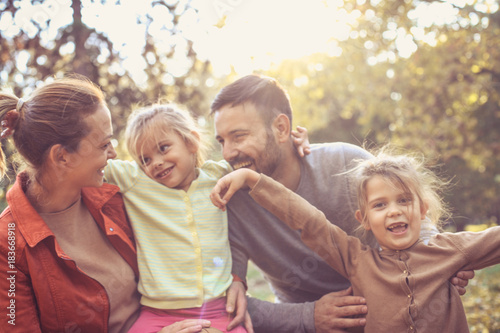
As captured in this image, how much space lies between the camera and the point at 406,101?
793 centimetres

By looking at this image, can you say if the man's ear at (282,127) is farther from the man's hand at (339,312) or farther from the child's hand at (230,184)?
the man's hand at (339,312)

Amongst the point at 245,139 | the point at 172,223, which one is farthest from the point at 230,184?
the point at 245,139

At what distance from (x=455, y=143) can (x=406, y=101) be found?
1.15 metres

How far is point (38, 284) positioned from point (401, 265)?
173 cm

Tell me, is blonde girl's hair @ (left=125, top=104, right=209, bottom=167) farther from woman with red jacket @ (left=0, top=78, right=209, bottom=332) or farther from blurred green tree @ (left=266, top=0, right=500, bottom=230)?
blurred green tree @ (left=266, top=0, right=500, bottom=230)

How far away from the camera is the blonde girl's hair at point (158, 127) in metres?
2.52

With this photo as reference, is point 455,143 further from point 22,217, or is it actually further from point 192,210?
point 22,217

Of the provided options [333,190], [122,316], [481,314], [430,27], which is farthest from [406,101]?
[122,316]

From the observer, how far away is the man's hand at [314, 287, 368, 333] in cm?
212

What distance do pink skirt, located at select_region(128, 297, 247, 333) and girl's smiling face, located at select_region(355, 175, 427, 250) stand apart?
35.6 inches

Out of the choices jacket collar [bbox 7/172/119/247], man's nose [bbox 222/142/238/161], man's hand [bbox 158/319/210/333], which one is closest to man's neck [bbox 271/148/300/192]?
man's nose [bbox 222/142/238/161]

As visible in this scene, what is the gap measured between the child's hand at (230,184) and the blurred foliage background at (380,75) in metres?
0.99

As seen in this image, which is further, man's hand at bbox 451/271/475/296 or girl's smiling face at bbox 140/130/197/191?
girl's smiling face at bbox 140/130/197/191

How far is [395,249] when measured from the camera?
2156 millimetres
